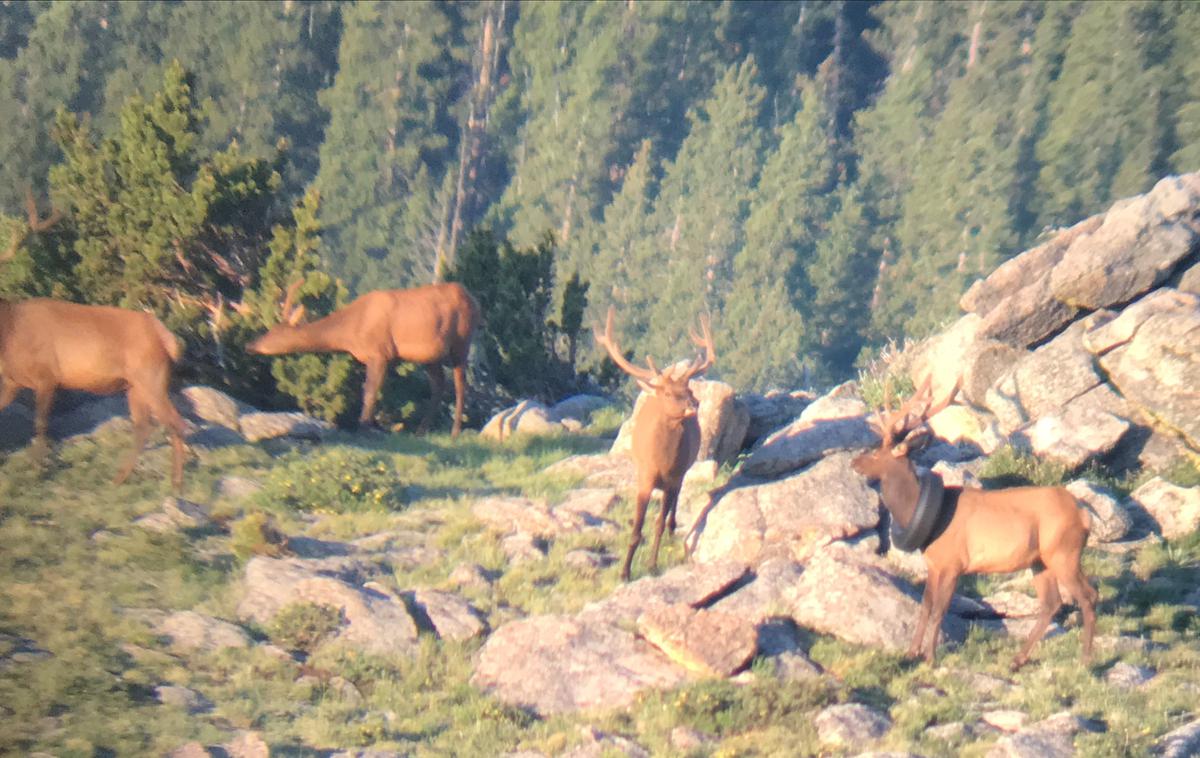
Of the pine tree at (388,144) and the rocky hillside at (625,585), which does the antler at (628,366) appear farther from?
the pine tree at (388,144)

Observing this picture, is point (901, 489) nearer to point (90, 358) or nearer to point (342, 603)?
point (342, 603)

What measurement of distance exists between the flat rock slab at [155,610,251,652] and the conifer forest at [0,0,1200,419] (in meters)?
34.0

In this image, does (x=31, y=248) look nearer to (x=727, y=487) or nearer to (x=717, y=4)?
(x=727, y=487)

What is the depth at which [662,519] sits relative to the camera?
13.3m

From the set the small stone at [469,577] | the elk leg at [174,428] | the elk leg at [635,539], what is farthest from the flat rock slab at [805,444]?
the elk leg at [174,428]

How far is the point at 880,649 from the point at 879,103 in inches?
2187

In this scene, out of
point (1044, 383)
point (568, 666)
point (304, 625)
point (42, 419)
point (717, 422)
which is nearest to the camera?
point (568, 666)

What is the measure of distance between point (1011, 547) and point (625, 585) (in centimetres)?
348

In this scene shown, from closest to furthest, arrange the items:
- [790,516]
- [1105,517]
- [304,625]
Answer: [304,625] → [790,516] → [1105,517]

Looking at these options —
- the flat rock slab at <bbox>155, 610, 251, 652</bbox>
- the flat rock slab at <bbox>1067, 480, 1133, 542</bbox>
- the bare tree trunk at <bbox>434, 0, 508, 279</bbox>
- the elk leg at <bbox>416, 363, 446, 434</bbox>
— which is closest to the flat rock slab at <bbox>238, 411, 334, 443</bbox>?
the elk leg at <bbox>416, 363, 446, 434</bbox>

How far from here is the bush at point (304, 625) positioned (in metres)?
11.1

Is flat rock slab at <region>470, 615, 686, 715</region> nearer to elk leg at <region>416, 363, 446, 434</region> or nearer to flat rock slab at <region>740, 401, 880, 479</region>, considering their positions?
flat rock slab at <region>740, 401, 880, 479</region>

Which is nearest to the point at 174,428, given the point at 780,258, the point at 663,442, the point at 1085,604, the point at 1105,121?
the point at 663,442

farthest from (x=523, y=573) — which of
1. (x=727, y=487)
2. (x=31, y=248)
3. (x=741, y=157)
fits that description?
(x=741, y=157)
